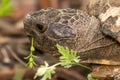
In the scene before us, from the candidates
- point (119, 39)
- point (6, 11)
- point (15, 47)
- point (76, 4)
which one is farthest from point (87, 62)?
point (76, 4)

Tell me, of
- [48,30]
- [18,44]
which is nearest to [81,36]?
[48,30]

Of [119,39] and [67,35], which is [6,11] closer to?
[67,35]

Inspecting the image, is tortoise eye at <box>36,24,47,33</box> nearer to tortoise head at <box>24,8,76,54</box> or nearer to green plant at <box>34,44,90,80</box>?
tortoise head at <box>24,8,76,54</box>

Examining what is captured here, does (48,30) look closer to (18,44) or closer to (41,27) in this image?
(41,27)

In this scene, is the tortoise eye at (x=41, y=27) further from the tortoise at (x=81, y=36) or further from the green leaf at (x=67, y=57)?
the green leaf at (x=67, y=57)

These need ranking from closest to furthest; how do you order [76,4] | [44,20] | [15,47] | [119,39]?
[119,39] → [44,20] → [15,47] → [76,4]
